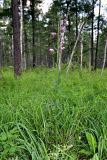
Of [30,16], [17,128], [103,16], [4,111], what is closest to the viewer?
[17,128]

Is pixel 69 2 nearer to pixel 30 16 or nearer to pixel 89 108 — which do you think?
pixel 30 16

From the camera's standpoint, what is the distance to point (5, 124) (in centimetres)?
313

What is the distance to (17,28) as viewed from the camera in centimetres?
1194

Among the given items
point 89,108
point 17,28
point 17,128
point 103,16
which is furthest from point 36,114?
point 103,16

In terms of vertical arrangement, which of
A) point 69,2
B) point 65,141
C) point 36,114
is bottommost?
point 65,141

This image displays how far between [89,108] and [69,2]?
88.7ft

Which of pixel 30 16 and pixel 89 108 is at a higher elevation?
pixel 30 16

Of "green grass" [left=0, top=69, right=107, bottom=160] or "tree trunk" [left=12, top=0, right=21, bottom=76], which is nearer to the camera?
"green grass" [left=0, top=69, right=107, bottom=160]

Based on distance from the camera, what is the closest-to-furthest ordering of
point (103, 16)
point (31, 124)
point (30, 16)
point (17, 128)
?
point (17, 128), point (31, 124), point (30, 16), point (103, 16)

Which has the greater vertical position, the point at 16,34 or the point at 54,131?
the point at 16,34

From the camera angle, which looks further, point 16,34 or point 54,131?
point 16,34

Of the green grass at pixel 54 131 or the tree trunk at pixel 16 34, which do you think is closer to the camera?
the green grass at pixel 54 131

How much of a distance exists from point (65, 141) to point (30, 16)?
2659 cm

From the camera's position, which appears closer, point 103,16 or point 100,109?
point 100,109
